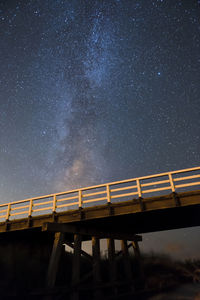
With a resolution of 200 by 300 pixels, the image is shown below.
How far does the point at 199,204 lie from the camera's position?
10.4 m

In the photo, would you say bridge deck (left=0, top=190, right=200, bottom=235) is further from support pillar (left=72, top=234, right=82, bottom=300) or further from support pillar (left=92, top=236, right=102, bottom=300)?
support pillar (left=92, top=236, right=102, bottom=300)

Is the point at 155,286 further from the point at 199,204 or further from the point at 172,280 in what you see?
the point at 199,204

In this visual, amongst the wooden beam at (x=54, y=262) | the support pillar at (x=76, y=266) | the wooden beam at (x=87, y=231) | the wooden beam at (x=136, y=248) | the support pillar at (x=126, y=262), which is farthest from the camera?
the wooden beam at (x=136, y=248)

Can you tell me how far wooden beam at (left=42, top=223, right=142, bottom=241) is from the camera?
430 inches

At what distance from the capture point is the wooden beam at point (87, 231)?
35.9 ft

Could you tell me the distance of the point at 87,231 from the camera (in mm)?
12312

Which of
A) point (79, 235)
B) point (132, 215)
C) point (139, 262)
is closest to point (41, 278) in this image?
point (79, 235)

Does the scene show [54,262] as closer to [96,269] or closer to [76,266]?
[76,266]

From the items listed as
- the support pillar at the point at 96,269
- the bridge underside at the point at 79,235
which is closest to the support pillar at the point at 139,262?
the bridge underside at the point at 79,235

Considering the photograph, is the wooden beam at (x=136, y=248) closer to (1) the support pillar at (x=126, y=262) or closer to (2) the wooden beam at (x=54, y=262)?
(1) the support pillar at (x=126, y=262)

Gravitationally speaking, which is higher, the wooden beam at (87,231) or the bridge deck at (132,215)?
the bridge deck at (132,215)

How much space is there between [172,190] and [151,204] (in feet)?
3.99

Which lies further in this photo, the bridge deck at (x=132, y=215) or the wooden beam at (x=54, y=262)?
the bridge deck at (x=132, y=215)

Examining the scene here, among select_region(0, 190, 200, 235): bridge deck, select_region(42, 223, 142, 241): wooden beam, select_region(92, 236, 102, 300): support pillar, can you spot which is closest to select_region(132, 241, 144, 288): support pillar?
select_region(42, 223, 142, 241): wooden beam
